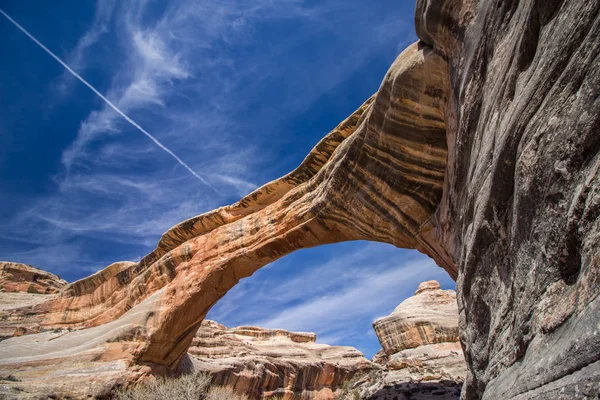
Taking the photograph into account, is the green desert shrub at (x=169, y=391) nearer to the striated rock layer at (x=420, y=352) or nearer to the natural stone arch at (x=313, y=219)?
the natural stone arch at (x=313, y=219)

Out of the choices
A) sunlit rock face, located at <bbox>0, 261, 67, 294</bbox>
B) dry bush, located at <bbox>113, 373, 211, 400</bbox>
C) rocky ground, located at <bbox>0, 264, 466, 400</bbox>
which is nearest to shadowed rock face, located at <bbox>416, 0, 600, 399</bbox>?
dry bush, located at <bbox>113, 373, 211, 400</bbox>

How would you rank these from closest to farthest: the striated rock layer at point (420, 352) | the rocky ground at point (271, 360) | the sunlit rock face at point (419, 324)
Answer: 1. the rocky ground at point (271, 360)
2. the striated rock layer at point (420, 352)
3. the sunlit rock face at point (419, 324)

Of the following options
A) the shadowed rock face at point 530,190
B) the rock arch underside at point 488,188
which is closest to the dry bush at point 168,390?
the rock arch underside at point 488,188

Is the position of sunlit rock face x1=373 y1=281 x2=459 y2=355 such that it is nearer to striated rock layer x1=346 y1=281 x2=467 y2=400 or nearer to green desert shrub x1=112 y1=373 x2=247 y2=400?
striated rock layer x1=346 y1=281 x2=467 y2=400

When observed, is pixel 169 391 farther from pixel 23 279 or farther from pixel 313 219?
pixel 23 279

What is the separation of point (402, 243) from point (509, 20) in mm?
8060

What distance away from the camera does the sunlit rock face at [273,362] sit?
22375 millimetres

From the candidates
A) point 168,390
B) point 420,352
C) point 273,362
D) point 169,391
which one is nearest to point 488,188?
point 169,391

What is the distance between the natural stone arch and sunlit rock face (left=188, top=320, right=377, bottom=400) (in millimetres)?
5074

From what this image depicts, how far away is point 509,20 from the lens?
12.9 feet

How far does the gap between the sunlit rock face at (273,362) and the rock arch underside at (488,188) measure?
32.9 ft

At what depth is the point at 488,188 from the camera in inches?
169

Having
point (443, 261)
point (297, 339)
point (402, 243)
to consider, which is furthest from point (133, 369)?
point (297, 339)

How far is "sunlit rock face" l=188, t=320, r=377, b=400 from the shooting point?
73.4ft
